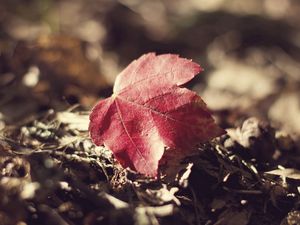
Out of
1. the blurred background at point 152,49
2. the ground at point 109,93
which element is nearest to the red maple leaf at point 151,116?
the ground at point 109,93

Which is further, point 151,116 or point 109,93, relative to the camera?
point 109,93

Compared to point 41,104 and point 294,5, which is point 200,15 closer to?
point 294,5

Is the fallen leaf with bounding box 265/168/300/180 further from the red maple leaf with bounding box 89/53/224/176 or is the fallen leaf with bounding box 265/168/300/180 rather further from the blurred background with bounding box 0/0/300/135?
the blurred background with bounding box 0/0/300/135

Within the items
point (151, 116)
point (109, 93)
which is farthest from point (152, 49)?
point (151, 116)

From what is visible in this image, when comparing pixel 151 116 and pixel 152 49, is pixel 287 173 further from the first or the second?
pixel 152 49

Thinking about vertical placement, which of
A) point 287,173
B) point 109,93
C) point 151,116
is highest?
point 151,116

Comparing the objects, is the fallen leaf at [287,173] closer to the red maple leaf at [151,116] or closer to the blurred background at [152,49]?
the red maple leaf at [151,116]
